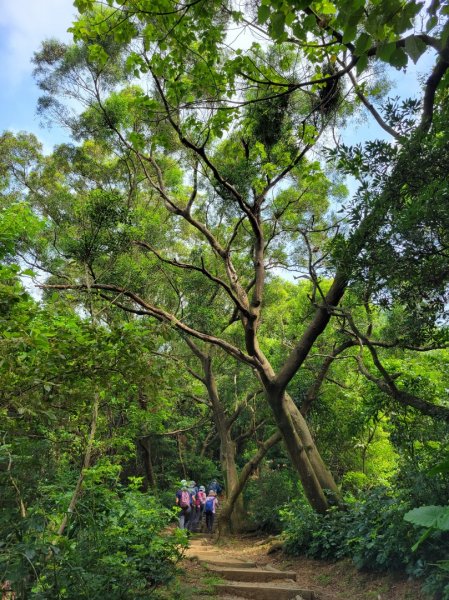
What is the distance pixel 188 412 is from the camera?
1842 cm

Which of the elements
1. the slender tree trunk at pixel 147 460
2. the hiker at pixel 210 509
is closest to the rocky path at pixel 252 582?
the hiker at pixel 210 509

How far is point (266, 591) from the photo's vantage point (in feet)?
17.9

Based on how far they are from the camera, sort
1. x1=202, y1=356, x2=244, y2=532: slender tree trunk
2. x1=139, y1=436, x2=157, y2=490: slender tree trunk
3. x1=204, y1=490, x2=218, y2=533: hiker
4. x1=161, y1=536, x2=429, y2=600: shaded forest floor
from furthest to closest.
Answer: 1. x1=139, y1=436, x2=157, y2=490: slender tree trunk
2. x1=204, y1=490, x2=218, y2=533: hiker
3. x1=202, y1=356, x2=244, y2=532: slender tree trunk
4. x1=161, y1=536, x2=429, y2=600: shaded forest floor

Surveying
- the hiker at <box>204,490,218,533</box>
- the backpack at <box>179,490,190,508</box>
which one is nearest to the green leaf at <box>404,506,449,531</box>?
the backpack at <box>179,490,190,508</box>

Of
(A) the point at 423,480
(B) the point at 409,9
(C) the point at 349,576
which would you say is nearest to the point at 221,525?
(C) the point at 349,576

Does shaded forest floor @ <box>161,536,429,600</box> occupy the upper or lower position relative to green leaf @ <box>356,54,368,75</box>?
lower

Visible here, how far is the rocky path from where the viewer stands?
535cm

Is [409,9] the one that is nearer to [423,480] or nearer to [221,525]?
[423,480]

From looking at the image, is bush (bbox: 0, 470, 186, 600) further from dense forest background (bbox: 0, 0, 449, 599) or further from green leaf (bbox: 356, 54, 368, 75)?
green leaf (bbox: 356, 54, 368, 75)

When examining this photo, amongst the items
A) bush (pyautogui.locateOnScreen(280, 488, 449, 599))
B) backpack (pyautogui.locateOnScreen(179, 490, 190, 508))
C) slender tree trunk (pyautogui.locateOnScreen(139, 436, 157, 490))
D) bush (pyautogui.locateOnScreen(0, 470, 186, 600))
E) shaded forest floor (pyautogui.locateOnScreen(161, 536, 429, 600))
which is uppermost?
slender tree trunk (pyautogui.locateOnScreen(139, 436, 157, 490))

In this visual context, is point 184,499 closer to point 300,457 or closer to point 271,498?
point 271,498

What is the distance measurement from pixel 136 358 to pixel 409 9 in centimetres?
265

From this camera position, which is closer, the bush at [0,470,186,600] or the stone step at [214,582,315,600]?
the bush at [0,470,186,600]

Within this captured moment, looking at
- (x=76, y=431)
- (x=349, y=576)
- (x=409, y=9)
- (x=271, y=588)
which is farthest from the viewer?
(x=349, y=576)
